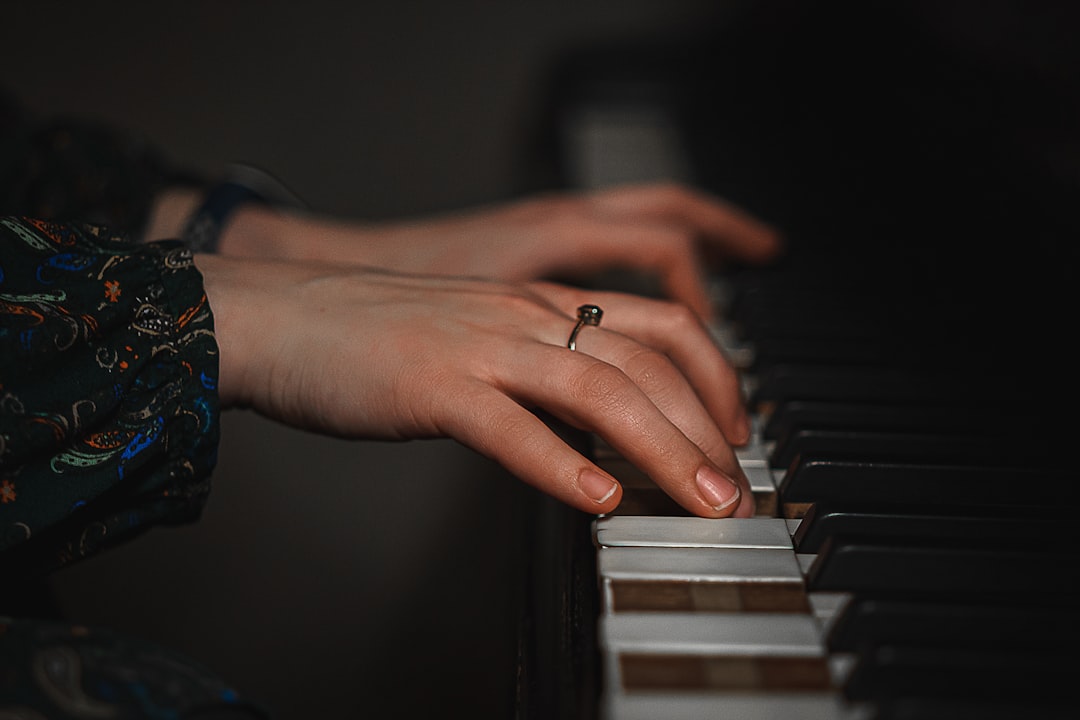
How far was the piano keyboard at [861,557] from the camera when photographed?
50 cm

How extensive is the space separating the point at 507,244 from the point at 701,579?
63 cm

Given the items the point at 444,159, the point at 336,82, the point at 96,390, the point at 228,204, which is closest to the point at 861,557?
the point at 96,390

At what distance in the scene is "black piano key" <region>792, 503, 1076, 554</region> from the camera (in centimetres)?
64

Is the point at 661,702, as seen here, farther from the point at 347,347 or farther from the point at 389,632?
the point at 389,632

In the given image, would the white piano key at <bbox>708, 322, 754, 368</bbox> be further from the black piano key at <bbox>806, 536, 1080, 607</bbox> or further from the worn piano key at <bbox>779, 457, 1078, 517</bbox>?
Answer: the black piano key at <bbox>806, 536, 1080, 607</bbox>

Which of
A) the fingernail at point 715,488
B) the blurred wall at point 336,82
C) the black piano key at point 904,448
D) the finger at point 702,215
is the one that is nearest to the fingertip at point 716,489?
the fingernail at point 715,488

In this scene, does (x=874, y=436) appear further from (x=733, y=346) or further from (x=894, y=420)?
(x=733, y=346)

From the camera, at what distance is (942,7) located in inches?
51.4

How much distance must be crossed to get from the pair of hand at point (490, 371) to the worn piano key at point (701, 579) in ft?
0.15

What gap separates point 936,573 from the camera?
1.97ft

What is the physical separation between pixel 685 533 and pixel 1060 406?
0.40 metres

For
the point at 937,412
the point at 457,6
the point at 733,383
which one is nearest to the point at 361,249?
the point at 733,383

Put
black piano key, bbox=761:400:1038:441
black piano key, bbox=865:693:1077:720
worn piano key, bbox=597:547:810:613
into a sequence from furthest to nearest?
black piano key, bbox=761:400:1038:441, worn piano key, bbox=597:547:810:613, black piano key, bbox=865:693:1077:720

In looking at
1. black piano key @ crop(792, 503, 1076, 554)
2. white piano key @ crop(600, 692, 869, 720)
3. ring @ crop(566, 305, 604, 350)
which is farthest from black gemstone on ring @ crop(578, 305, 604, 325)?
white piano key @ crop(600, 692, 869, 720)
